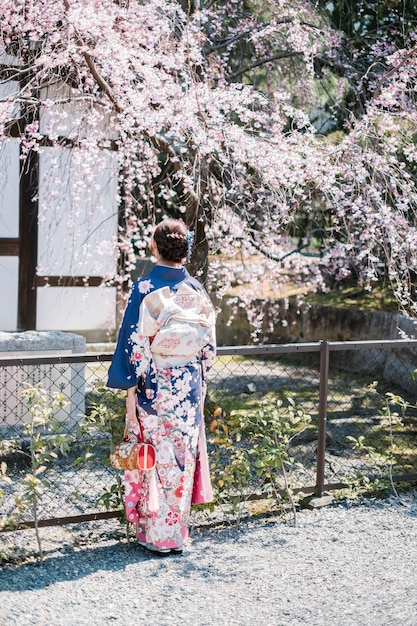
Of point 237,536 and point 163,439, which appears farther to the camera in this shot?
point 237,536

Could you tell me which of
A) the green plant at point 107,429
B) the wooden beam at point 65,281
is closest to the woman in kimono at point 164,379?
the green plant at point 107,429

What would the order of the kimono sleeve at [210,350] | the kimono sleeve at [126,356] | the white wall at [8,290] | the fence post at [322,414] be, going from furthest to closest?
1. the white wall at [8,290]
2. the fence post at [322,414]
3. the kimono sleeve at [210,350]
4. the kimono sleeve at [126,356]

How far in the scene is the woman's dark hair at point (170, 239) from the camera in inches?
164

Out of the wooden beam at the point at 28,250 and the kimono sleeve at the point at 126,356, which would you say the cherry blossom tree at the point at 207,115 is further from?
the kimono sleeve at the point at 126,356

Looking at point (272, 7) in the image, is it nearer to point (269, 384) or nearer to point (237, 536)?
point (269, 384)

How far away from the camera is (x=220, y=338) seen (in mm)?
12578

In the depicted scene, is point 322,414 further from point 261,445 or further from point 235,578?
point 235,578

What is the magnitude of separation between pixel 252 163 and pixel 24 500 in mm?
3414

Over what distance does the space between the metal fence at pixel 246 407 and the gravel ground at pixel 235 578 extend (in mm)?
301

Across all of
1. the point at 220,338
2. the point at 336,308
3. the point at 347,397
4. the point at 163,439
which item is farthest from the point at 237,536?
the point at 220,338

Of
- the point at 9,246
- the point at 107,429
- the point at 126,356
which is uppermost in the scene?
the point at 9,246

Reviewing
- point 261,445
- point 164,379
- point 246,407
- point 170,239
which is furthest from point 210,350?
point 246,407

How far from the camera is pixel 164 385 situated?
13.8 ft

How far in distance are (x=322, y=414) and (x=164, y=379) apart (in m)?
1.42
